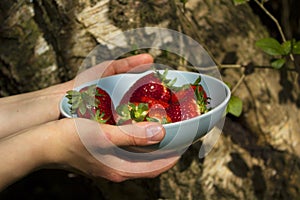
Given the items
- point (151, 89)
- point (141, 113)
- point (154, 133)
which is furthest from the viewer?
point (151, 89)

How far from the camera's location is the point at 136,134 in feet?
3.44

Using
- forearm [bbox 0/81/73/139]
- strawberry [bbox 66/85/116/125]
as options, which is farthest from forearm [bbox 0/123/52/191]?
forearm [bbox 0/81/73/139]

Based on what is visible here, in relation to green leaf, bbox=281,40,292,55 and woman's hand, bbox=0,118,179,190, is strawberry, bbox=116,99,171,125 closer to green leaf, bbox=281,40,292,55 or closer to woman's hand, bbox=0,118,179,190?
woman's hand, bbox=0,118,179,190

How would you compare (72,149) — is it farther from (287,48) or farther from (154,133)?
(287,48)

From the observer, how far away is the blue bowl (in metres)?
1.08

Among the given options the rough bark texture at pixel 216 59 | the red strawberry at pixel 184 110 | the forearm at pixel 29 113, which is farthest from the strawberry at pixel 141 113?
the rough bark texture at pixel 216 59

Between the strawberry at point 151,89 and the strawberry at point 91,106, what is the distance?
0.28 ft

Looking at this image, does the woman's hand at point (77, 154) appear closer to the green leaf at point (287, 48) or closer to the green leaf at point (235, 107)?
the green leaf at point (235, 107)

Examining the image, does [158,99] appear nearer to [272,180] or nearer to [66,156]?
[66,156]

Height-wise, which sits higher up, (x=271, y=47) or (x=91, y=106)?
(x=91, y=106)

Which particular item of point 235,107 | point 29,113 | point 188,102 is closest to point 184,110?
point 188,102

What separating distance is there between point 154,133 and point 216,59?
714mm

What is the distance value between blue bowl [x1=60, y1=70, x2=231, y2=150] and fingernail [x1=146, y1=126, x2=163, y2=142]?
1.0 inches

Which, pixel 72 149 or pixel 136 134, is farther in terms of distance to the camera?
pixel 72 149
